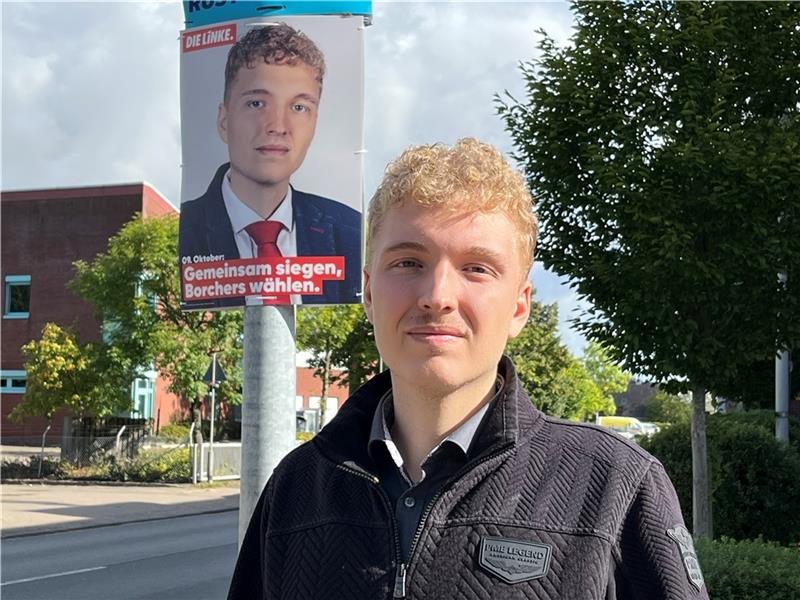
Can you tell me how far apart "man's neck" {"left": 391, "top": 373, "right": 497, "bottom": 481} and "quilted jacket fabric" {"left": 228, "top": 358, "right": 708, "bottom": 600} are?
0.05 m

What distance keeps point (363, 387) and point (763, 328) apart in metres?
7.57

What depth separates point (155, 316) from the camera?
27656 millimetres

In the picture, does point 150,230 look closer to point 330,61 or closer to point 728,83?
point 728,83

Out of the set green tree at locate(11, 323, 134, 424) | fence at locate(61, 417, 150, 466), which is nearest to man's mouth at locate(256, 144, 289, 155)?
green tree at locate(11, 323, 134, 424)

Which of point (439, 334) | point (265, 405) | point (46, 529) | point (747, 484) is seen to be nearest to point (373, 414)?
point (439, 334)

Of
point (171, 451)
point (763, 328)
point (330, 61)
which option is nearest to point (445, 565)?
point (330, 61)

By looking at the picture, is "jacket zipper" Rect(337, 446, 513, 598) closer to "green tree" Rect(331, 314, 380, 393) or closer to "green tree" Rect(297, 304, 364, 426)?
"green tree" Rect(297, 304, 364, 426)

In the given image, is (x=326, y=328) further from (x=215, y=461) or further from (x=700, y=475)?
(x=700, y=475)

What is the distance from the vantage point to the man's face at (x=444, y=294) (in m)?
1.80

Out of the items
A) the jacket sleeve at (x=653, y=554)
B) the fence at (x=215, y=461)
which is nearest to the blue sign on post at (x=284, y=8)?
the jacket sleeve at (x=653, y=554)

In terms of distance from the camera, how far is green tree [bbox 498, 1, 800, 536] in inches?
332

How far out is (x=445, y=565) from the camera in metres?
1.71

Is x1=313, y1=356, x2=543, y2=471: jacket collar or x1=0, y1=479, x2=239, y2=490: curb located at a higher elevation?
x1=313, y1=356, x2=543, y2=471: jacket collar

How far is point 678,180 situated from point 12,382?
39.6 meters
